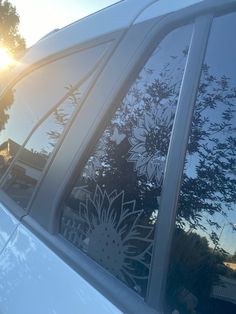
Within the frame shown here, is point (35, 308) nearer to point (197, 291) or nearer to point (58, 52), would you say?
point (197, 291)

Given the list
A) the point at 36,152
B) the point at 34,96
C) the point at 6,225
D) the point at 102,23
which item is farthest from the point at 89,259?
the point at 34,96

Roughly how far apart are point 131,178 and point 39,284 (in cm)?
40

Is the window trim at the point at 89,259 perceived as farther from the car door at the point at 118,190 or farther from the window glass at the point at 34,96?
the window glass at the point at 34,96

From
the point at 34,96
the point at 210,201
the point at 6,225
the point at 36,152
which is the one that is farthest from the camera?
the point at 34,96

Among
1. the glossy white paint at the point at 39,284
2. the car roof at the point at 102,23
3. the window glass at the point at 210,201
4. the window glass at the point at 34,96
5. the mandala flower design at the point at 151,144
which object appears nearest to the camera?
the window glass at the point at 210,201

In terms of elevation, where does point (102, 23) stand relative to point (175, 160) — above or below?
above

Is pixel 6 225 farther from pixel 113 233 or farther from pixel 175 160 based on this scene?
pixel 175 160

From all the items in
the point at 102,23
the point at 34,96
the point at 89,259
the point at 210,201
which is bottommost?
the point at 89,259

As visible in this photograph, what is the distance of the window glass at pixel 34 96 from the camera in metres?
2.27

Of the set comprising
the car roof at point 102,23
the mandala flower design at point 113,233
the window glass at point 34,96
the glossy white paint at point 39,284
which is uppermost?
the car roof at point 102,23

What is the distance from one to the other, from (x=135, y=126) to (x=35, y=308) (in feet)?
1.97

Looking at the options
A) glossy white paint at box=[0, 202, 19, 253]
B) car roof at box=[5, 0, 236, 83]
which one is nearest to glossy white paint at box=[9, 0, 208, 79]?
car roof at box=[5, 0, 236, 83]

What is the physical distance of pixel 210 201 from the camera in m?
1.39

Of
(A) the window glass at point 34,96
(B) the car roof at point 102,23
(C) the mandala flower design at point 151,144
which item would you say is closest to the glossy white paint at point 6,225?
(A) the window glass at point 34,96
